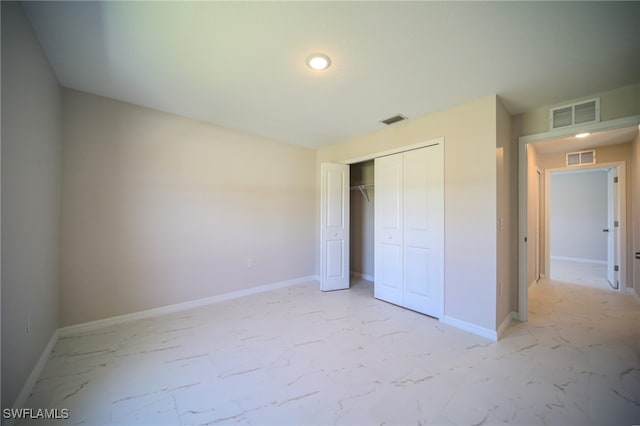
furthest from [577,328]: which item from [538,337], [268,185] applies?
[268,185]

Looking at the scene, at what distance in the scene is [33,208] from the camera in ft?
5.99

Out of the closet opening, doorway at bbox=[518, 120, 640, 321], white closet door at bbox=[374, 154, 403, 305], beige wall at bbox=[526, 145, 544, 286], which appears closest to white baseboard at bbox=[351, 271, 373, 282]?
the closet opening

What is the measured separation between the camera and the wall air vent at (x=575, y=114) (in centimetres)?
245

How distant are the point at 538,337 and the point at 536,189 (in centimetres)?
304

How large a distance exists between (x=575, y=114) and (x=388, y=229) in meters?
2.33

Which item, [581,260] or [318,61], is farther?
[581,260]

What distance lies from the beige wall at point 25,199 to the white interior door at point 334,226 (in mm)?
3088

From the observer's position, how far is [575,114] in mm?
2547

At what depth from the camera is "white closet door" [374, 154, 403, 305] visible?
3.43 m

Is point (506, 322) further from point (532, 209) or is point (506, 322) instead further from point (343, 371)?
point (532, 209)

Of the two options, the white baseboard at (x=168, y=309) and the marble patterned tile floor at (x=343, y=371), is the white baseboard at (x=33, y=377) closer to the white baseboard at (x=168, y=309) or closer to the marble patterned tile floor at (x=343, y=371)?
the marble patterned tile floor at (x=343, y=371)

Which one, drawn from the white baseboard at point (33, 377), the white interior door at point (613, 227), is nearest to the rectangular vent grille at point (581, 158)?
the white interior door at point (613, 227)

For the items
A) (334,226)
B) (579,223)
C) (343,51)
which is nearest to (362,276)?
(334,226)

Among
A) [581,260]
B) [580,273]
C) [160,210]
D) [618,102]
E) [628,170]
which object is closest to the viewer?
[618,102]
